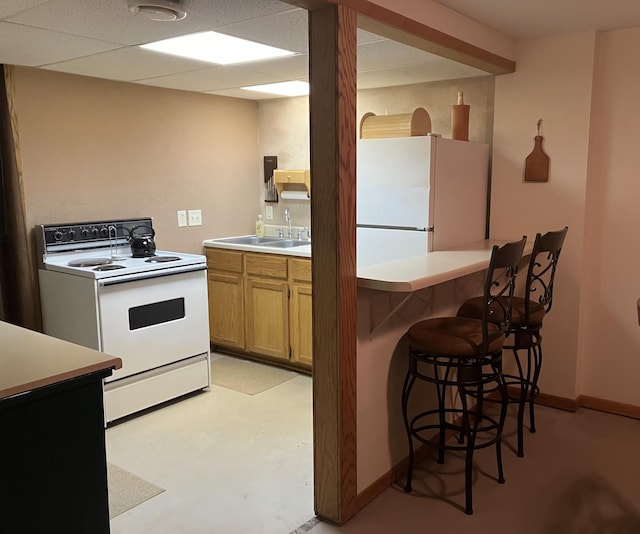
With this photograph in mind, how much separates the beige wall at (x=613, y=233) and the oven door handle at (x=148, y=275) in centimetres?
230

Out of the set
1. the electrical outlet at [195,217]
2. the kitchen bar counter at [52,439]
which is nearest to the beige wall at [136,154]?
the electrical outlet at [195,217]

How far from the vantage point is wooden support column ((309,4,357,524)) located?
2.09m

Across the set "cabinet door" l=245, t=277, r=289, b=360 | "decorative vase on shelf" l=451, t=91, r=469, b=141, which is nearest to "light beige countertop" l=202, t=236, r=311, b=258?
"cabinet door" l=245, t=277, r=289, b=360

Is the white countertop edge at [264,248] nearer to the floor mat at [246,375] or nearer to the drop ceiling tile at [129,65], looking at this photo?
the floor mat at [246,375]

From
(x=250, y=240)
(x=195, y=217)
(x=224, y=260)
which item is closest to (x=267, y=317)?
(x=224, y=260)

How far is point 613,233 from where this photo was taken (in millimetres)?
3260

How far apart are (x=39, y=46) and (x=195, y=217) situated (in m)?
1.79

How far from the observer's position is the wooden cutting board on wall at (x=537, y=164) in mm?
3330

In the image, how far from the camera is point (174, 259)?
3584mm

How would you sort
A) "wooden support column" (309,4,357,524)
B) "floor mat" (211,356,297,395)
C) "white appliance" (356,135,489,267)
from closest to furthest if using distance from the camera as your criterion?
"wooden support column" (309,4,357,524) → "white appliance" (356,135,489,267) → "floor mat" (211,356,297,395)

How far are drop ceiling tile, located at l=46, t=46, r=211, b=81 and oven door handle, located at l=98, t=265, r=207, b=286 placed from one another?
3.77 ft

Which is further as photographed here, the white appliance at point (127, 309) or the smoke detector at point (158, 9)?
the white appliance at point (127, 309)

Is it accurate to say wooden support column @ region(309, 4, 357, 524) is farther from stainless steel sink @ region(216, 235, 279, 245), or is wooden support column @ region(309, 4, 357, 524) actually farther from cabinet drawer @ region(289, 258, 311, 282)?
stainless steel sink @ region(216, 235, 279, 245)

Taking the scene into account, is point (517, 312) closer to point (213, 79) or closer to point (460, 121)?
point (460, 121)
